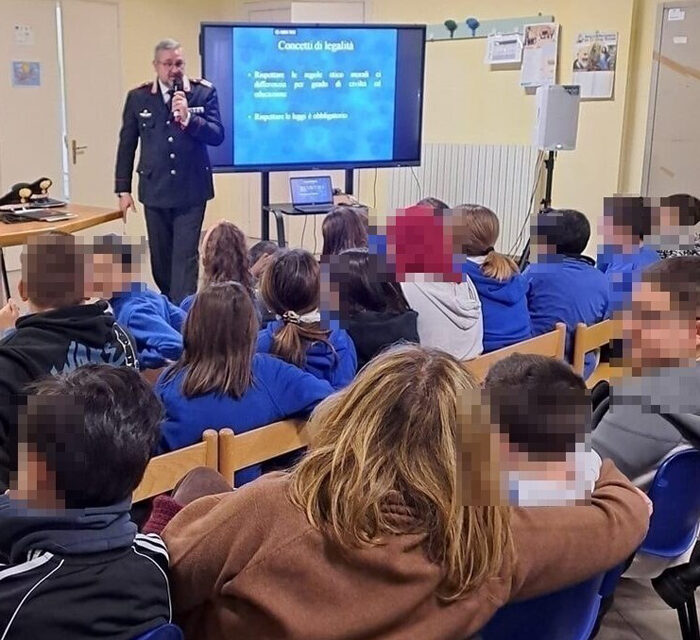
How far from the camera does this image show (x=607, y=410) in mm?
1864

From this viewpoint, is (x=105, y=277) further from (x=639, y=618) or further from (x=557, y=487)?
(x=639, y=618)

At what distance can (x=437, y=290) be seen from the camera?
2584mm

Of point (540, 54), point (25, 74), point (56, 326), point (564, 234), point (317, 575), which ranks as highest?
point (540, 54)

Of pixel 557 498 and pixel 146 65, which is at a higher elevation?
pixel 146 65

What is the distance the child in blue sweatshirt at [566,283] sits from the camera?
296cm

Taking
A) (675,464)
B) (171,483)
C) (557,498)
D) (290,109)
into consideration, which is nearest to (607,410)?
(675,464)

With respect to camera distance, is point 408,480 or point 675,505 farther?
point 675,505

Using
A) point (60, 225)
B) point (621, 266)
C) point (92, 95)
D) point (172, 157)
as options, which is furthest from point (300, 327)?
point (92, 95)

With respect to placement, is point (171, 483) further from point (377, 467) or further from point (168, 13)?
point (168, 13)

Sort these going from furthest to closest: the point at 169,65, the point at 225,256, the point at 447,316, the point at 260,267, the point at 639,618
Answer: the point at 169,65, the point at 260,267, the point at 225,256, the point at 447,316, the point at 639,618

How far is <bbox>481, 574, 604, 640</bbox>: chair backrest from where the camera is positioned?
46.3 inches

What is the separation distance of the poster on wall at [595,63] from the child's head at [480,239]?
2904 mm

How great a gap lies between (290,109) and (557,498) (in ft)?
13.6

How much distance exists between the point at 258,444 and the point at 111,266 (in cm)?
69
